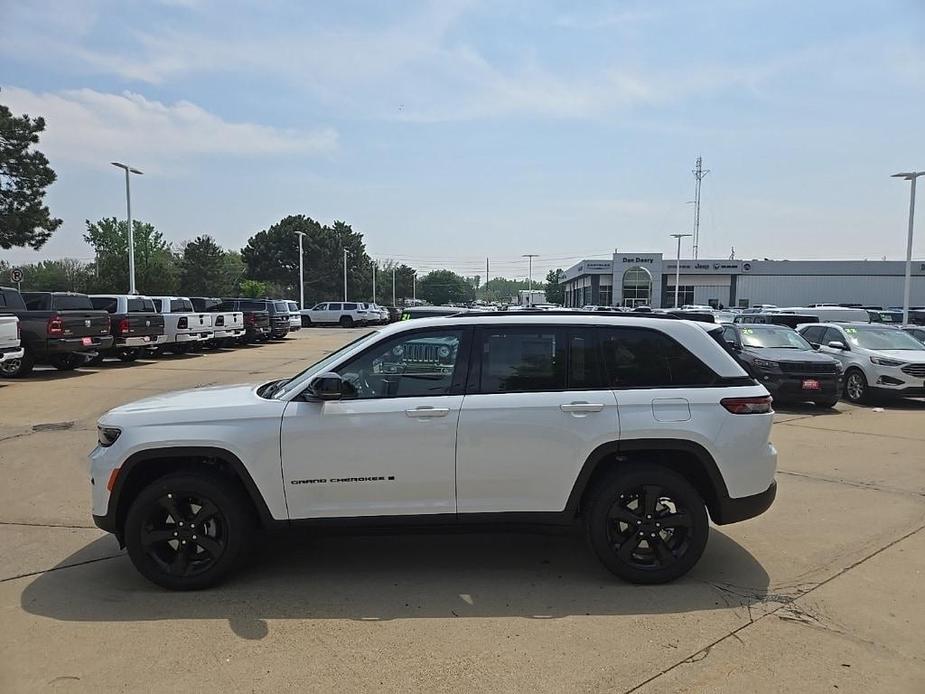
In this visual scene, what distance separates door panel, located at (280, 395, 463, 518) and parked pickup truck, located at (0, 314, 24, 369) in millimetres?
11819

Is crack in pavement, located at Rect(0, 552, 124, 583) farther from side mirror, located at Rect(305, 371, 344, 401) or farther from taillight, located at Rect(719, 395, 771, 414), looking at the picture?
taillight, located at Rect(719, 395, 771, 414)

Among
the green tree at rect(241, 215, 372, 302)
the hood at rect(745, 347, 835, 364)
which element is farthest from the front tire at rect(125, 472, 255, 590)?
the green tree at rect(241, 215, 372, 302)

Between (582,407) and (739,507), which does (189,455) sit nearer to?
(582,407)

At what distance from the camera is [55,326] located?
1452 centimetres

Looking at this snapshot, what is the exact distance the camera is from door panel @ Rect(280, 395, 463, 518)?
400 cm

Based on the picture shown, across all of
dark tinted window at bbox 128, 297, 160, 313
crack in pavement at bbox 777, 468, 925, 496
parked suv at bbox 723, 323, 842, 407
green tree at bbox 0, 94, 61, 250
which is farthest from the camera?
green tree at bbox 0, 94, 61, 250

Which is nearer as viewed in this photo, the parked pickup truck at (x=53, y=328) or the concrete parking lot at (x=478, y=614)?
the concrete parking lot at (x=478, y=614)

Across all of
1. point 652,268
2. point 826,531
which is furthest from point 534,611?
point 652,268

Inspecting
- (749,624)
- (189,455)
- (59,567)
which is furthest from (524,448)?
(59,567)

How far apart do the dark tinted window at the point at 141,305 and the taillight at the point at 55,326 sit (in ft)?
14.0

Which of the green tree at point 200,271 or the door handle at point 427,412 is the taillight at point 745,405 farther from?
the green tree at point 200,271

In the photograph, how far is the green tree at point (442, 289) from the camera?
5059 inches

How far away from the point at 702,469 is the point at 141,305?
1919cm

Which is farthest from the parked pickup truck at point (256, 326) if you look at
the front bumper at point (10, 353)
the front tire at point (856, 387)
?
the front tire at point (856, 387)
